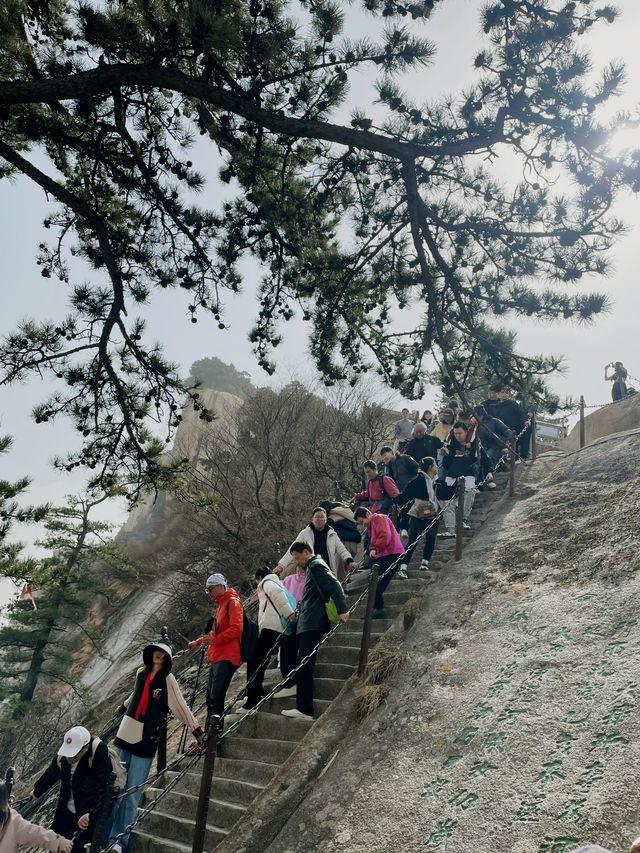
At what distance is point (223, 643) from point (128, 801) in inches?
66.9

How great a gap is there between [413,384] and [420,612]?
2795 millimetres

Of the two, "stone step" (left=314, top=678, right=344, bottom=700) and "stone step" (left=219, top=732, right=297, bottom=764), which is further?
"stone step" (left=314, top=678, right=344, bottom=700)

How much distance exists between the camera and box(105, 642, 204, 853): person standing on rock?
6387 millimetres

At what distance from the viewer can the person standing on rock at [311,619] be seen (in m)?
7.31

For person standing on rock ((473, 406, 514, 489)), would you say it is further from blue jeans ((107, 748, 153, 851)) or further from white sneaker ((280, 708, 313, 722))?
blue jeans ((107, 748, 153, 851))

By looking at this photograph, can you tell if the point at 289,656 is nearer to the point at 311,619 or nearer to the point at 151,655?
the point at 311,619

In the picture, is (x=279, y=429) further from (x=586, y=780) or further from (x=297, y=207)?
(x=586, y=780)

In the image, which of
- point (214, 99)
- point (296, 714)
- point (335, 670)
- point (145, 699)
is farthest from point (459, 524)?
point (214, 99)

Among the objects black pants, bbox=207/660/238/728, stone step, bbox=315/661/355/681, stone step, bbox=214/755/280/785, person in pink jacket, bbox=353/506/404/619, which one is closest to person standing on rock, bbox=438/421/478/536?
person in pink jacket, bbox=353/506/404/619

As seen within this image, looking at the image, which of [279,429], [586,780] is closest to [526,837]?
[586,780]

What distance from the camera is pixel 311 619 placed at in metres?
7.43

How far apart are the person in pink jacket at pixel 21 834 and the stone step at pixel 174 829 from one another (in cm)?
99

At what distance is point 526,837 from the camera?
4.58 meters

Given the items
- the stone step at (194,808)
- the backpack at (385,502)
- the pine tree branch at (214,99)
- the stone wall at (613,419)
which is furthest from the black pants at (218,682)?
the stone wall at (613,419)
